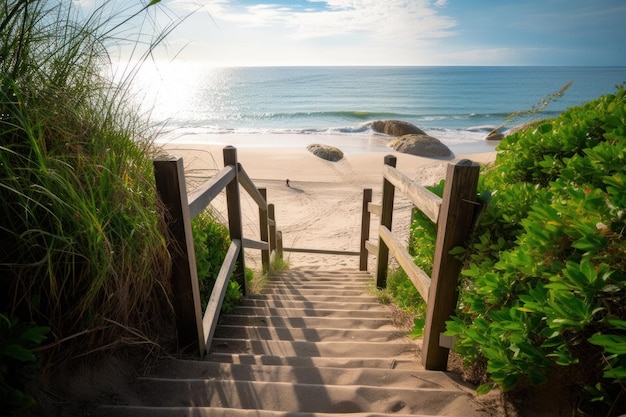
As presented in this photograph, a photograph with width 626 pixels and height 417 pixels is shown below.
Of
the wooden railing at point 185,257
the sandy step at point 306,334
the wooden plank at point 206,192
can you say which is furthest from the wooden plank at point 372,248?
the wooden railing at point 185,257

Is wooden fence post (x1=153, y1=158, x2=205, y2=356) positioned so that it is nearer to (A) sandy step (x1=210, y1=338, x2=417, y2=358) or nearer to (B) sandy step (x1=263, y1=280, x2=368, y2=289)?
(A) sandy step (x1=210, y1=338, x2=417, y2=358)

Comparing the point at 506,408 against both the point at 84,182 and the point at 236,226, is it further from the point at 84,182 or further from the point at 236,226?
the point at 236,226

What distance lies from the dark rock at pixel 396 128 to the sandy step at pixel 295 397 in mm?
22071

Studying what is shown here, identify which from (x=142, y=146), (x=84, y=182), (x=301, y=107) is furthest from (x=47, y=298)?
(x=301, y=107)

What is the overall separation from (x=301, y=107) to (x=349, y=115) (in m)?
7.20

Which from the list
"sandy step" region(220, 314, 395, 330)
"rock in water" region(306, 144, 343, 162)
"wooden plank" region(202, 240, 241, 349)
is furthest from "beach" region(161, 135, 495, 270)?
"sandy step" region(220, 314, 395, 330)

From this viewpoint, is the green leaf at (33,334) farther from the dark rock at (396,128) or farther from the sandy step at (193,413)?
the dark rock at (396,128)

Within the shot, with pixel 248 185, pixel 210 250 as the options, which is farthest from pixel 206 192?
pixel 248 185

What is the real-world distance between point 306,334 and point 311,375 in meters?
0.90

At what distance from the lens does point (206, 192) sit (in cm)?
254

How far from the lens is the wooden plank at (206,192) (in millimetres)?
2260

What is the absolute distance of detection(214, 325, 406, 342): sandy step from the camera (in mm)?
2957

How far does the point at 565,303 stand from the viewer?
128 centimetres

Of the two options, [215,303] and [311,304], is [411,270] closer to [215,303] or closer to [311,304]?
[215,303]
